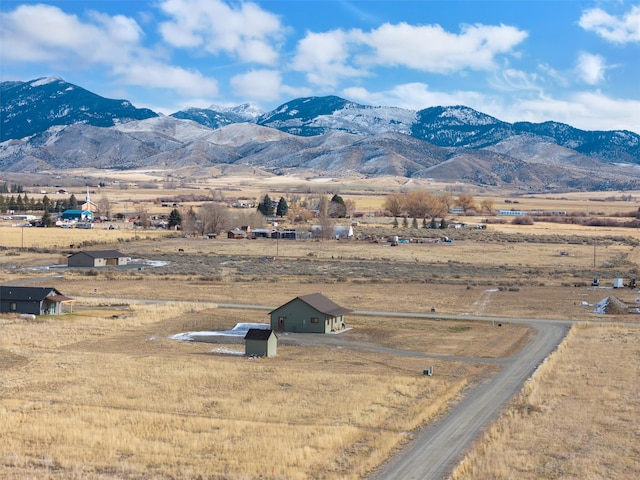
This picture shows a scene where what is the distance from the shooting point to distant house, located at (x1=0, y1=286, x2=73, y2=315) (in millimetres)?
57250

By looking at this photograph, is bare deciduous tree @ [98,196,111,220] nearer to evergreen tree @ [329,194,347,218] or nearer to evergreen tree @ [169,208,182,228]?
evergreen tree @ [169,208,182,228]

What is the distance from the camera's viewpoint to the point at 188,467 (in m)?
25.0

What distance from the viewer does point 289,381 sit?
37281 millimetres

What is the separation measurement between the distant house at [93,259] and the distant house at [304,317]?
149ft

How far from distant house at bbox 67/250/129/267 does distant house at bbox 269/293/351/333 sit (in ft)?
149

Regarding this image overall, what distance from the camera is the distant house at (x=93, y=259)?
3602 inches

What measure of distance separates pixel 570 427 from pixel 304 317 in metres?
25.1

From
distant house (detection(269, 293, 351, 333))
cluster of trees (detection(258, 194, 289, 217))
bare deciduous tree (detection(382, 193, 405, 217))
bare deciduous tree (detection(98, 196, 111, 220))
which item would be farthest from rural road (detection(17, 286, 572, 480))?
bare deciduous tree (detection(98, 196, 111, 220))

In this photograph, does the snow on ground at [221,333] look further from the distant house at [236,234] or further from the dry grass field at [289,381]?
the distant house at [236,234]

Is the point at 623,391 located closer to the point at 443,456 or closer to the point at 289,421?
the point at 443,456

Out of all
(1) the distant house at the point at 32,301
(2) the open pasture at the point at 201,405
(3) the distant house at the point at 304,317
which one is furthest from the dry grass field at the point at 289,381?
(1) the distant house at the point at 32,301

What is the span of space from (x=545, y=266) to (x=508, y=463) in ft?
239

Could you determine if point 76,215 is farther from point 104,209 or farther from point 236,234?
point 236,234

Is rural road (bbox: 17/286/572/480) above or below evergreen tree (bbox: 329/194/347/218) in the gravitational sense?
below
